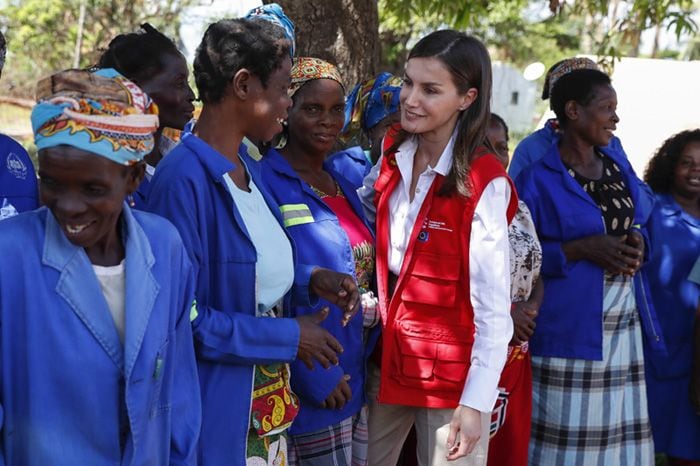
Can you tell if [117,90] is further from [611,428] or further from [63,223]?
[611,428]

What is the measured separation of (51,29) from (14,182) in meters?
13.4

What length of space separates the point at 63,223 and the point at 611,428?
2960 millimetres

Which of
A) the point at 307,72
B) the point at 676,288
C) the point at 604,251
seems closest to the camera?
the point at 307,72

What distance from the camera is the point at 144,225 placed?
2.07 meters

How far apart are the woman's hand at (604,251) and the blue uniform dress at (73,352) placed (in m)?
2.25

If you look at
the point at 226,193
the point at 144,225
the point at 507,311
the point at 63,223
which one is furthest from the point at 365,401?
the point at 63,223

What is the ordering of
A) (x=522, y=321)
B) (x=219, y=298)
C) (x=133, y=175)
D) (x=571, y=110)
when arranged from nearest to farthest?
(x=133, y=175)
(x=219, y=298)
(x=522, y=321)
(x=571, y=110)

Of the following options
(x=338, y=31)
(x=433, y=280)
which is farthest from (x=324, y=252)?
(x=338, y=31)

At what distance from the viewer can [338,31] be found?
473 centimetres

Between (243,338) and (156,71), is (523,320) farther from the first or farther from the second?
(156,71)

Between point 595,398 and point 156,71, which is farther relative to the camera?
point 595,398

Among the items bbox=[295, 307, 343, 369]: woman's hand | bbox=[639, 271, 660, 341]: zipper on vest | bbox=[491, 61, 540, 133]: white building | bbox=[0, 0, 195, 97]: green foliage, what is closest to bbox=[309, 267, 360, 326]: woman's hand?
bbox=[295, 307, 343, 369]: woman's hand

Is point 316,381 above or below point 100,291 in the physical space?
below

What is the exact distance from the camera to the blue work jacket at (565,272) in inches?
150
